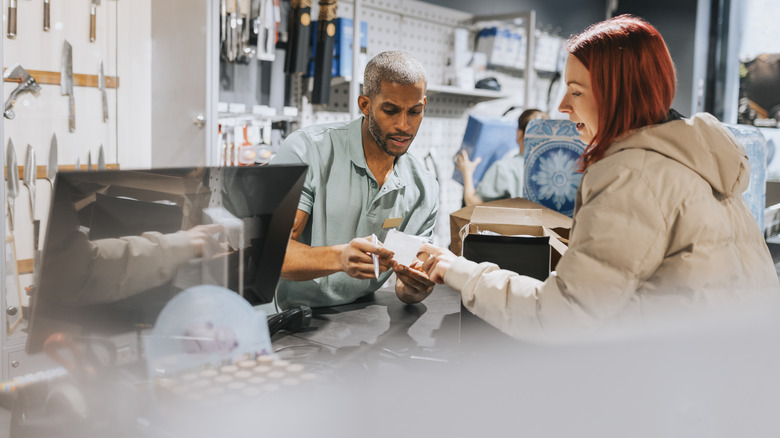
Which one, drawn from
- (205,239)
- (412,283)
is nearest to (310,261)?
(412,283)

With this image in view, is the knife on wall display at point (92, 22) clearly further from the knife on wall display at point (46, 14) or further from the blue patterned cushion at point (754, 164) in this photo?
the blue patterned cushion at point (754, 164)

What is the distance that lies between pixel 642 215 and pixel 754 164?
1.89m

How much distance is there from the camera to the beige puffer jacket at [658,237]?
1126 mm

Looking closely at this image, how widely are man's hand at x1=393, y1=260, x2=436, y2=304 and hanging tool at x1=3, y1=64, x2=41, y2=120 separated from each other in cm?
192

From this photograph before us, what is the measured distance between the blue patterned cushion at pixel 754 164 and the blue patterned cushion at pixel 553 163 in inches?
28.2

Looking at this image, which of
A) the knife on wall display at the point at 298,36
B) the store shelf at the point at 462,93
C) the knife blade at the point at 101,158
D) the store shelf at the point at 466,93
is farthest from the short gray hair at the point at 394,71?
the store shelf at the point at 466,93

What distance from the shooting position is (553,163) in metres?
2.48

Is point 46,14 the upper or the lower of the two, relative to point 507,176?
upper

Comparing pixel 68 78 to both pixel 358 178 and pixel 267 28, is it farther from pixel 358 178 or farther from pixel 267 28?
pixel 358 178

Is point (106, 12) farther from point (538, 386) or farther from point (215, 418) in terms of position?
point (538, 386)

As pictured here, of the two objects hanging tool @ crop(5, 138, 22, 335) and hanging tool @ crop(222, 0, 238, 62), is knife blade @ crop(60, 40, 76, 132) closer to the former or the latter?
hanging tool @ crop(5, 138, 22, 335)

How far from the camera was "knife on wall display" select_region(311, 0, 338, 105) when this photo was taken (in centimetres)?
362

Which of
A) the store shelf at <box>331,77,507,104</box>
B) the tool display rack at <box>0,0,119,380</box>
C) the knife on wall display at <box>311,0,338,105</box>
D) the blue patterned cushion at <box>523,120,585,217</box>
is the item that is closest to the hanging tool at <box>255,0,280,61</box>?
the knife on wall display at <box>311,0,338,105</box>

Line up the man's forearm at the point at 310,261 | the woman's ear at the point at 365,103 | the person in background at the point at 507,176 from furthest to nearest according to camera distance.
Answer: the person in background at the point at 507,176 → the woman's ear at the point at 365,103 → the man's forearm at the point at 310,261
